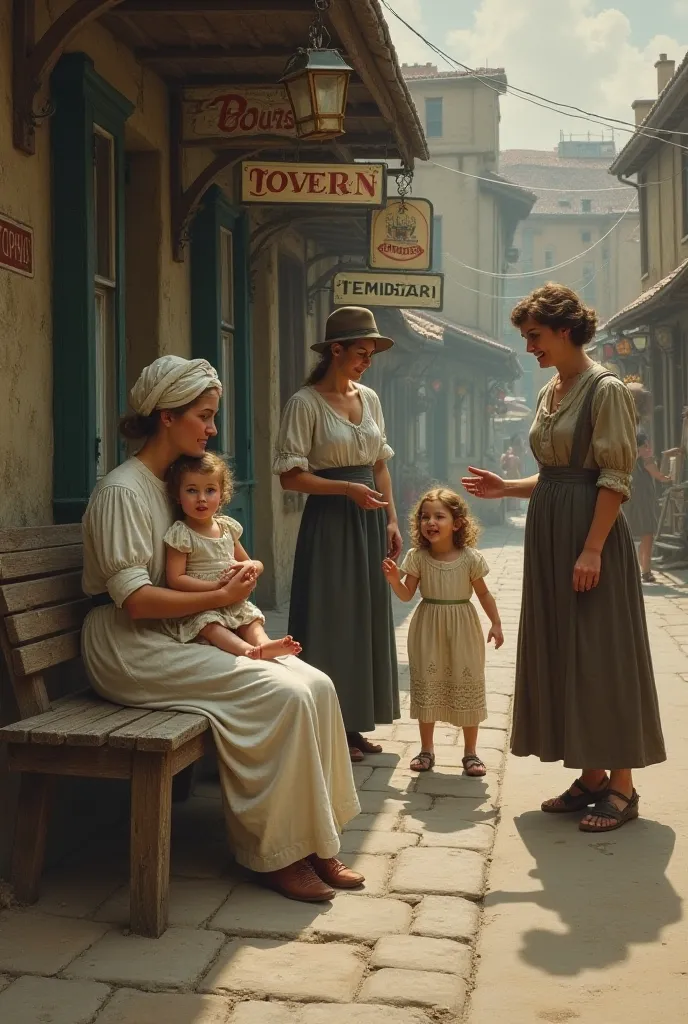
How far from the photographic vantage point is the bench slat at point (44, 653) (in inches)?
161

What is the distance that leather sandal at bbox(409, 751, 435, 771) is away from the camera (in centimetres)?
584

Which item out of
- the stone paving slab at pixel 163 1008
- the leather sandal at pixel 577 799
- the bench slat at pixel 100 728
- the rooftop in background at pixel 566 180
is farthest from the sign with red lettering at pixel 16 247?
the rooftop in background at pixel 566 180

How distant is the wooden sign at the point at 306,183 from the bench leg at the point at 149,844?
4776mm

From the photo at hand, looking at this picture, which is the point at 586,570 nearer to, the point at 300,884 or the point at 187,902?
the point at 300,884

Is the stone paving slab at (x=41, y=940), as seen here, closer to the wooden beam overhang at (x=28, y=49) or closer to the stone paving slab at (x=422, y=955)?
the stone paving slab at (x=422, y=955)

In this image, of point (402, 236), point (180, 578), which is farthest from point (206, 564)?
point (402, 236)

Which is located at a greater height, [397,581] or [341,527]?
[341,527]

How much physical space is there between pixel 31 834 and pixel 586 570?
2209 millimetres

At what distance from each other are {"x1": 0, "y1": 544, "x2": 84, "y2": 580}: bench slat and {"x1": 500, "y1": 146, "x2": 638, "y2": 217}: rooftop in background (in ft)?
198

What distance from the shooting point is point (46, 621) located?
4.29 meters

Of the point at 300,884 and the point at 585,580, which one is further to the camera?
the point at 585,580

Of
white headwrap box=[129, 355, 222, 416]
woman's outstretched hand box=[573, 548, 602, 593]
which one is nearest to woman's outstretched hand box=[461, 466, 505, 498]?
woman's outstretched hand box=[573, 548, 602, 593]

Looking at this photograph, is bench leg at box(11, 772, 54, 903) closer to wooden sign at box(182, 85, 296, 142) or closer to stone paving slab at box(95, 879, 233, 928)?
stone paving slab at box(95, 879, 233, 928)

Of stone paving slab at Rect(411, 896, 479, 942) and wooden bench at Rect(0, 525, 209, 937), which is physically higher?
wooden bench at Rect(0, 525, 209, 937)
